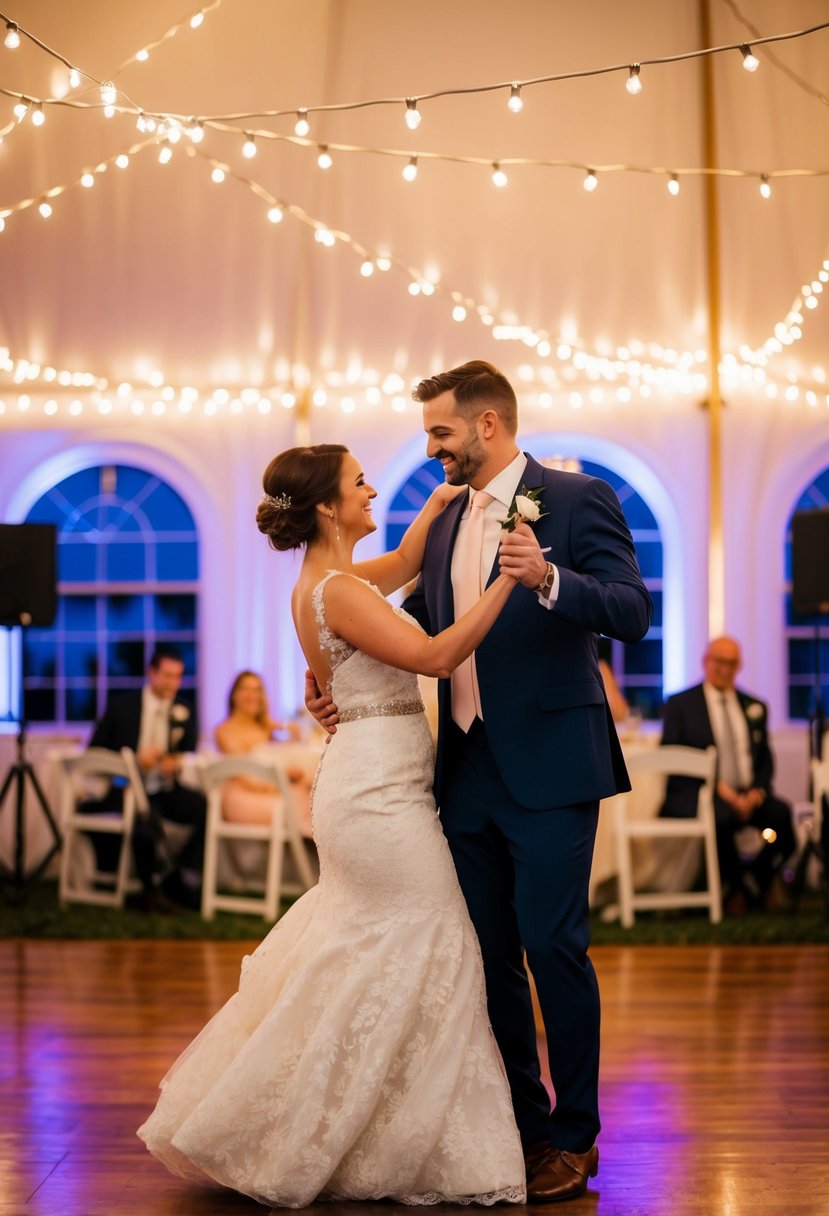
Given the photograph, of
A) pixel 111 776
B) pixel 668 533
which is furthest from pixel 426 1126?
pixel 668 533

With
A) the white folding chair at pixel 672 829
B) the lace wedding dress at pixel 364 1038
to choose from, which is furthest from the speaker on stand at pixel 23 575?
the lace wedding dress at pixel 364 1038

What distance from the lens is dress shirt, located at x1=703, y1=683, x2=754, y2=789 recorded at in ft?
22.9

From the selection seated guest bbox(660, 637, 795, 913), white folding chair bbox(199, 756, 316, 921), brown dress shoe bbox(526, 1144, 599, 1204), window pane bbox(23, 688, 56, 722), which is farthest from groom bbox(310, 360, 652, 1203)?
window pane bbox(23, 688, 56, 722)

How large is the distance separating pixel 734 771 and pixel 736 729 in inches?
8.4

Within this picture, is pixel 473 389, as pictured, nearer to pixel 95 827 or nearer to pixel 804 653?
pixel 95 827

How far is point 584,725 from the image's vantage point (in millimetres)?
2932

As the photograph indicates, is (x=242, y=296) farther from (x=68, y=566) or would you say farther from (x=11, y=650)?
(x=11, y=650)

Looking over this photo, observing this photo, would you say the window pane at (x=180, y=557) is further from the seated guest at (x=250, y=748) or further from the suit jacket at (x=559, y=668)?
the suit jacket at (x=559, y=668)

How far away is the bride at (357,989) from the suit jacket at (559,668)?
17cm

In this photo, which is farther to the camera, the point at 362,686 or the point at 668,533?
the point at 668,533

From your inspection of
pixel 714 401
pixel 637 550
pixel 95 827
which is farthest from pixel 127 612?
pixel 714 401

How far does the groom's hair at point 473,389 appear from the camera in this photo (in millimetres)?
3014

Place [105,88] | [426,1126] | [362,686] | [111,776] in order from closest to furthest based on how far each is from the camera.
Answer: [426,1126] < [362,686] < [105,88] < [111,776]

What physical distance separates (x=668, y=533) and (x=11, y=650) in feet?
14.9
